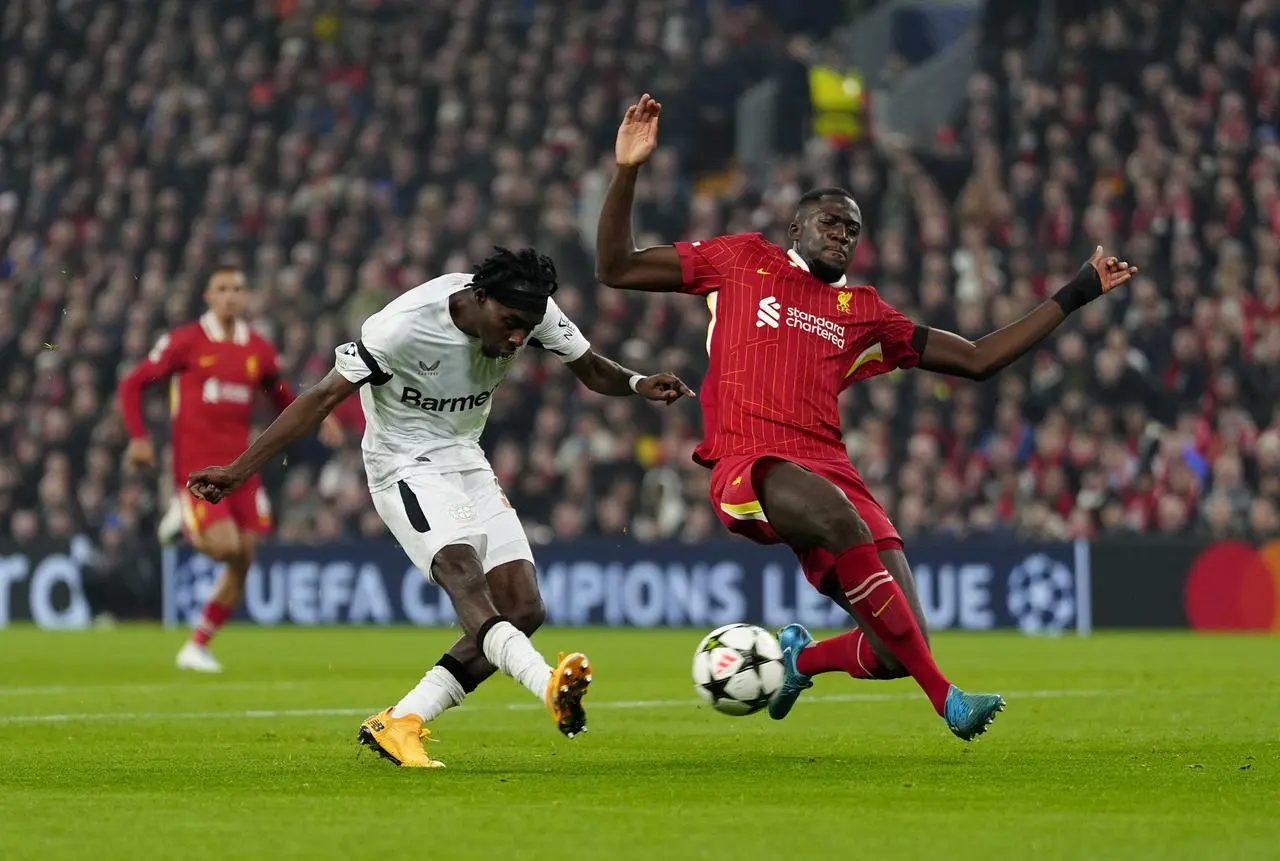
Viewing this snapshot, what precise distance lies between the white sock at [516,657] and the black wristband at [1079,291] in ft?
8.74

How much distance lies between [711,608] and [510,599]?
12303 millimetres

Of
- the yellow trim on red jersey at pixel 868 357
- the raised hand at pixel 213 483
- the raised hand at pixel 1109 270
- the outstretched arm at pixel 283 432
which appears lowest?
the raised hand at pixel 213 483

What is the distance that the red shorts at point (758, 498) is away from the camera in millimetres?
8375

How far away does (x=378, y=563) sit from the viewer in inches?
866

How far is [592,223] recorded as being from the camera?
82.2 ft

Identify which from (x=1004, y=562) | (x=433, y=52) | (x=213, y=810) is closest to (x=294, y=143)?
(x=433, y=52)

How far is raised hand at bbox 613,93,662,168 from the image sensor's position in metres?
7.95

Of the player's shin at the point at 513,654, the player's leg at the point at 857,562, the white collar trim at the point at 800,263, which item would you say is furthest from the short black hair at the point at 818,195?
the player's shin at the point at 513,654

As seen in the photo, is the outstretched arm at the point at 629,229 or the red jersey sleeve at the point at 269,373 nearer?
the outstretched arm at the point at 629,229

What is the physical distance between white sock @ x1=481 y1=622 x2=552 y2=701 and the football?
83 cm

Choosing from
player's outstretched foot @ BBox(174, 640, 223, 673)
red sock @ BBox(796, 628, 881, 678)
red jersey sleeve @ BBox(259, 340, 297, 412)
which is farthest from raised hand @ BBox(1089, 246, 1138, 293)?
player's outstretched foot @ BBox(174, 640, 223, 673)

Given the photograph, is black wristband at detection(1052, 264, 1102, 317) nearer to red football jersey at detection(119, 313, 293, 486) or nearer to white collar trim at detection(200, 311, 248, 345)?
red football jersey at detection(119, 313, 293, 486)

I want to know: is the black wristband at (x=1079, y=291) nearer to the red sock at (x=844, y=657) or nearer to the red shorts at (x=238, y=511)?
the red sock at (x=844, y=657)

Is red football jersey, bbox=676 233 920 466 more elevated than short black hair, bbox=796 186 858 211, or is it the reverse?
short black hair, bbox=796 186 858 211
